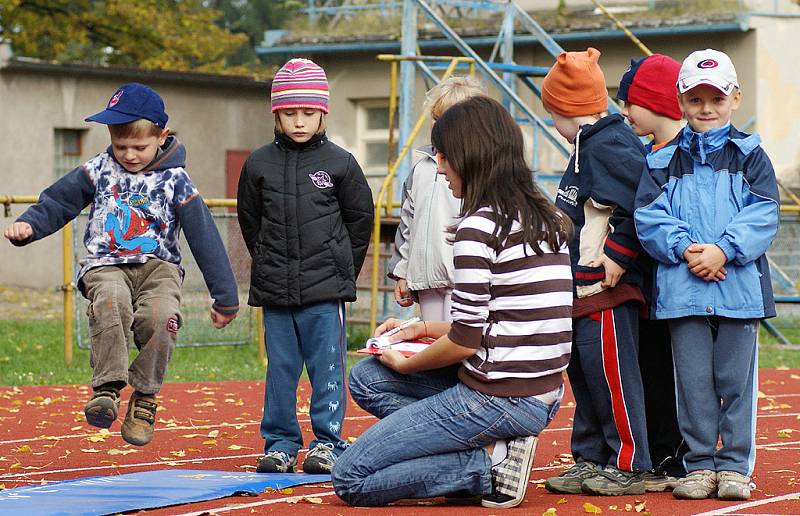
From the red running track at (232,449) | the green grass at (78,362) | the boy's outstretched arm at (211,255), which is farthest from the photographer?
the green grass at (78,362)

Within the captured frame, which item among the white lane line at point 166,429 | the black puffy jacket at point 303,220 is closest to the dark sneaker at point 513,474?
the black puffy jacket at point 303,220

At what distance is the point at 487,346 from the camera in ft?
19.3

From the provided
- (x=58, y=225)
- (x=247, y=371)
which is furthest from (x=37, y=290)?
(x=58, y=225)

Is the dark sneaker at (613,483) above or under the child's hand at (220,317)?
under

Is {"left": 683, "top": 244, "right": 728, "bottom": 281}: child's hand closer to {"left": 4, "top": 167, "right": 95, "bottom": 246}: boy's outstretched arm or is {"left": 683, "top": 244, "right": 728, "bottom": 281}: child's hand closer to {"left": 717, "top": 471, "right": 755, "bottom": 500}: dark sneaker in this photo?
{"left": 717, "top": 471, "right": 755, "bottom": 500}: dark sneaker

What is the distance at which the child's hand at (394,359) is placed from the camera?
6238mm

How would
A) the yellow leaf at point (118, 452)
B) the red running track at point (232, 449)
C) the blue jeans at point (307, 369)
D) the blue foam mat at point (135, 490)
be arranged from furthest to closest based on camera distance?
the yellow leaf at point (118, 452) < the blue jeans at point (307, 369) < the red running track at point (232, 449) < the blue foam mat at point (135, 490)

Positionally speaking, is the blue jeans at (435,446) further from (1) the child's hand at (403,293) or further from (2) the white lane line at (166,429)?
(2) the white lane line at (166,429)

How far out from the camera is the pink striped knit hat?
23.8 ft

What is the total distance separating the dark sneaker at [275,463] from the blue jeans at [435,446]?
3.41 ft

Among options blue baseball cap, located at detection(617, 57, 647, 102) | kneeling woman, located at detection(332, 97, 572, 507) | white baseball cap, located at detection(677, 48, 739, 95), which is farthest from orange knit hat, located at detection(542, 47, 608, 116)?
kneeling woman, located at detection(332, 97, 572, 507)

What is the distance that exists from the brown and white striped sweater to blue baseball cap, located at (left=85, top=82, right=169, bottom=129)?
1.97 metres

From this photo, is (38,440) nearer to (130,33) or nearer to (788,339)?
(788,339)

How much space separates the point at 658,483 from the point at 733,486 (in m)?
0.50
